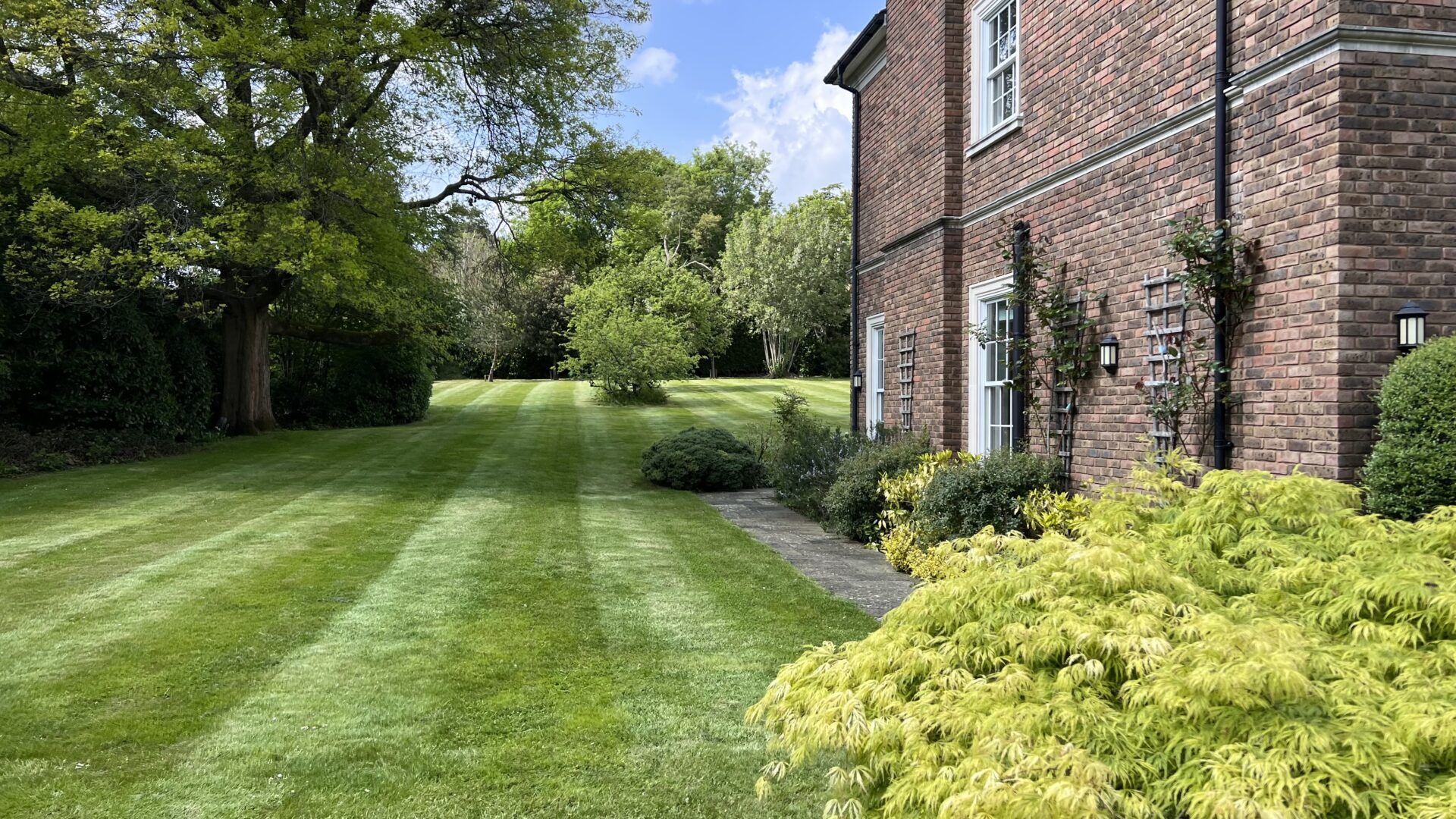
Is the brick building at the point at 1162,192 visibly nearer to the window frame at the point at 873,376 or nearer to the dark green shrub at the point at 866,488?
the dark green shrub at the point at 866,488

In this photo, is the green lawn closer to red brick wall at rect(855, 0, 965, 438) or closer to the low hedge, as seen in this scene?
the low hedge

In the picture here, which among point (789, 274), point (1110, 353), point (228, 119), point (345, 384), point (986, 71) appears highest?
point (789, 274)

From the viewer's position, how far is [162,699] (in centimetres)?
464

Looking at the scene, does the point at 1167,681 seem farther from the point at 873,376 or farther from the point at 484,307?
the point at 484,307

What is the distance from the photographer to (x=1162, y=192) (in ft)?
21.4

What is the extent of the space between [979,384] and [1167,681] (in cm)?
769

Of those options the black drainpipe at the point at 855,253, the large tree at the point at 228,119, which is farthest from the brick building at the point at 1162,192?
the large tree at the point at 228,119

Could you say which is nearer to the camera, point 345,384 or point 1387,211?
point 1387,211

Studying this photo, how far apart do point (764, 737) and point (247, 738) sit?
252cm

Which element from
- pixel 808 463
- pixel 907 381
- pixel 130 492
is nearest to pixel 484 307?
pixel 130 492

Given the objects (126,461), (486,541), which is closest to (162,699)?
(486,541)

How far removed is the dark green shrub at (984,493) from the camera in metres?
7.72

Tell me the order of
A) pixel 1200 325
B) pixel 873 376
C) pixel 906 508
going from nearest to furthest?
pixel 1200 325
pixel 906 508
pixel 873 376

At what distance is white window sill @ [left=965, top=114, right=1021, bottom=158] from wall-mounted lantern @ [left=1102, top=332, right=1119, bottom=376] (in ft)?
9.16
